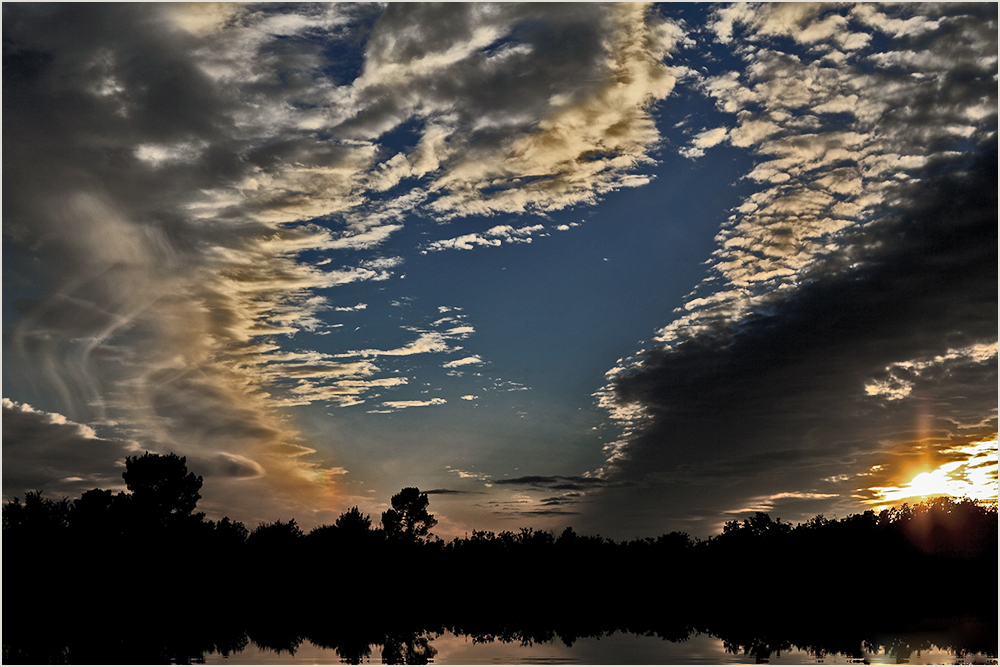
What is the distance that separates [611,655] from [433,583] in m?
87.5

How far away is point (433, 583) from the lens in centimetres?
11994

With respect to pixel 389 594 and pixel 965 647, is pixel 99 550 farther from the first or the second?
pixel 965 647

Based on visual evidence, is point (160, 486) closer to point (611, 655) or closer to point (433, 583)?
Result: point (433, 583)

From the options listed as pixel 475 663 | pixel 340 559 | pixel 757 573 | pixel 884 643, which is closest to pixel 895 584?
pixel 757 573

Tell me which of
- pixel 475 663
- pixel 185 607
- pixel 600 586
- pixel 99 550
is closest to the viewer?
pixel 475 663

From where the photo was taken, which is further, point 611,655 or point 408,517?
point 408,517

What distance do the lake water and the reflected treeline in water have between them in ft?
3.30

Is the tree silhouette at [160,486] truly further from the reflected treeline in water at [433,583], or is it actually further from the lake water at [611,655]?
the lake water at [611,655]

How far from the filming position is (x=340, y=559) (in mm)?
118375

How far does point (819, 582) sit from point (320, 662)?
96909mm

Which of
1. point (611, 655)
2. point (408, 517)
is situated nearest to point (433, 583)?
point (408, 517)

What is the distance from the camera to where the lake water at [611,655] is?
34.8 m

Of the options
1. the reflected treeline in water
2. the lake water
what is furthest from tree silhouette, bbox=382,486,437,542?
the lake water

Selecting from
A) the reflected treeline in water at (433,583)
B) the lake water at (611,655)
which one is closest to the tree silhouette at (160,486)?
the reflected treeline in water at (433,583)
